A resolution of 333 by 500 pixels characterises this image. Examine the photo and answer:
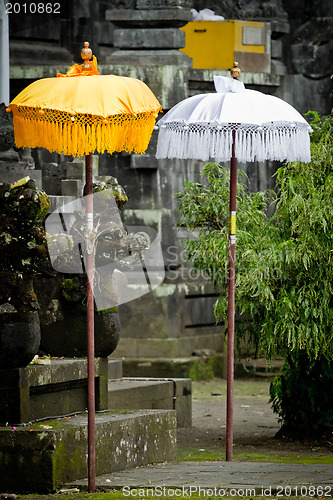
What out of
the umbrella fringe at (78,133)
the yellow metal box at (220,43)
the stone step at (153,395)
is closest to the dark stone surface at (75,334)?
the umbrella fringe at (78,133)

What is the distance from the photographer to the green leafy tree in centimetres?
1088

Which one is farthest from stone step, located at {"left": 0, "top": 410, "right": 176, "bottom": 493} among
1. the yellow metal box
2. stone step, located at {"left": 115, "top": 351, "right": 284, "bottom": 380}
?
the yellow metal box

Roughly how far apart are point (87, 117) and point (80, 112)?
10cm

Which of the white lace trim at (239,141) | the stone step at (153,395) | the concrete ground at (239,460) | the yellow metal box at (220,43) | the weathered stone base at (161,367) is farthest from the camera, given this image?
the yellow metal box at (220,43)

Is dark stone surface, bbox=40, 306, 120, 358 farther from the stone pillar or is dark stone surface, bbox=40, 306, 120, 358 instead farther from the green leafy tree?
the stone pillar

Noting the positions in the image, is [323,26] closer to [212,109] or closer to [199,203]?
[199,203]

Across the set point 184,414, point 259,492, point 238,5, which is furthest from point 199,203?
point 238,5

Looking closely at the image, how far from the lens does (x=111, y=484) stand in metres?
7.88

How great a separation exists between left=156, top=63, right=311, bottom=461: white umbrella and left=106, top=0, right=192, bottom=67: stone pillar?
20.6 ft

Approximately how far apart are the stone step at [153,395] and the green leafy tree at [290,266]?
1.18m

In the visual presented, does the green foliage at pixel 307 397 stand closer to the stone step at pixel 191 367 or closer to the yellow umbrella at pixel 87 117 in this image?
the stone step at pixel 191 367

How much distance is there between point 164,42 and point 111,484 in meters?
8.99

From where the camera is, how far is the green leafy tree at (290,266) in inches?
428

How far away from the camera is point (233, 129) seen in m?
9.40
